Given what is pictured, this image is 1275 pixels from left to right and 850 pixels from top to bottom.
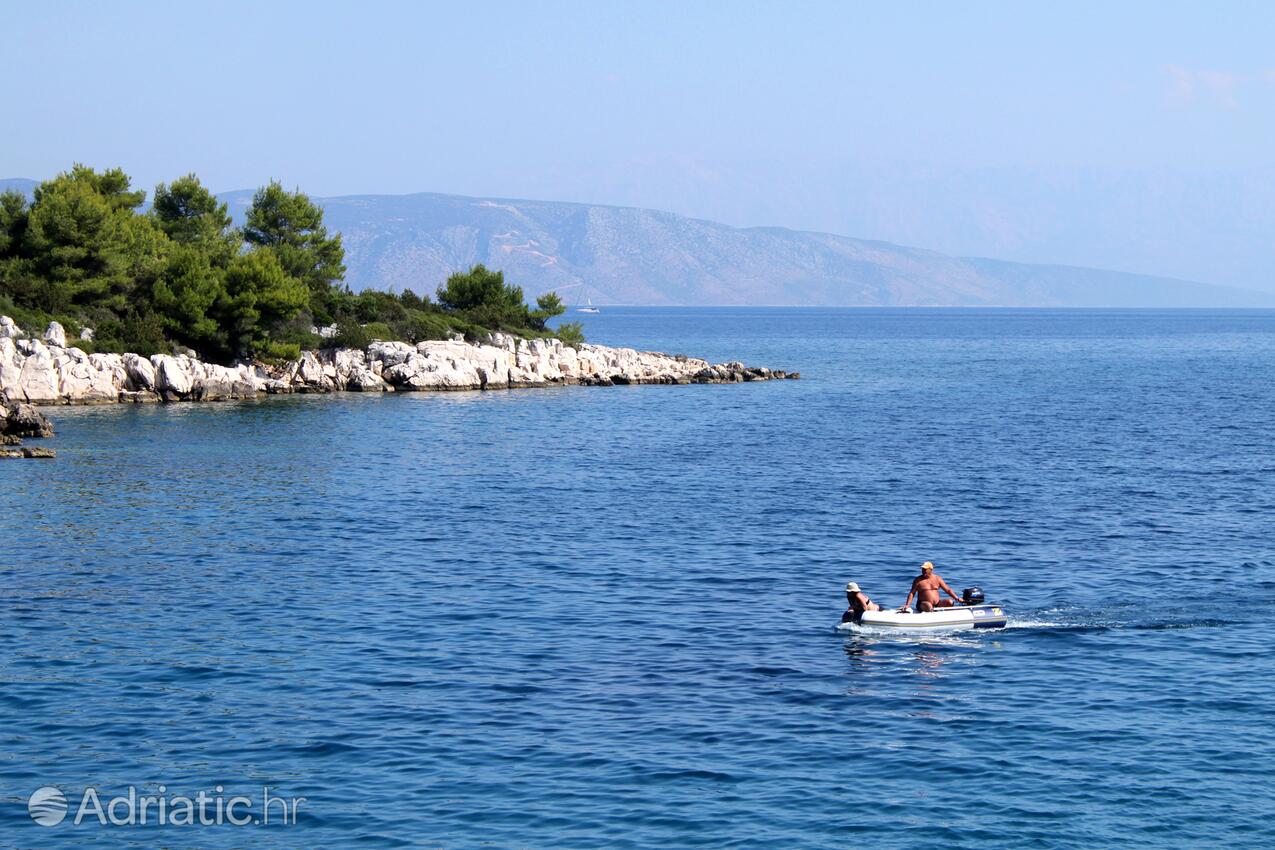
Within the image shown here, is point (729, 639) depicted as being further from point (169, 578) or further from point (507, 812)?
point (169, 578)

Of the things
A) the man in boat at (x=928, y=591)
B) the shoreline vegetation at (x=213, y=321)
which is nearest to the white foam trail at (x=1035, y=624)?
the man in boat at (x=928, y=591)

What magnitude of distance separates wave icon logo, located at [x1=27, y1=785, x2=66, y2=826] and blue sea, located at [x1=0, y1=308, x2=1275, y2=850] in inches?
7.0

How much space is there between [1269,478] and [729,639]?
31.7 meters

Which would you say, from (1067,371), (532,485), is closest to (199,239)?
(532,485)

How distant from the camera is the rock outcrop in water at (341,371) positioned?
7431 cm

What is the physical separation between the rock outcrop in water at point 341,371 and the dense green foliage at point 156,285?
7.52 feet

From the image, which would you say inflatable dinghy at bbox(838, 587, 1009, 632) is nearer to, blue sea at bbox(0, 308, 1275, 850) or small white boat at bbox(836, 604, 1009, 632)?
small white boat at bbox(836, 604, 1009, 632)

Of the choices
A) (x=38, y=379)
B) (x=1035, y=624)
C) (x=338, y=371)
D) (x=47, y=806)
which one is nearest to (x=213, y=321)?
(x=338, y=371)

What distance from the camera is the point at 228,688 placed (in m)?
24.3

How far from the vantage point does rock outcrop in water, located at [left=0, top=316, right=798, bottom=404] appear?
7431cm

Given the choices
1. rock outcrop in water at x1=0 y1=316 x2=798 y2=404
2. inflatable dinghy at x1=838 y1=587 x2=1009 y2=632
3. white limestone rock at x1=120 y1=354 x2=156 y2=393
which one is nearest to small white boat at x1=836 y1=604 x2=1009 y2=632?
inflatable dinghy at x1=838 y1=587 x2=1009 y2=632

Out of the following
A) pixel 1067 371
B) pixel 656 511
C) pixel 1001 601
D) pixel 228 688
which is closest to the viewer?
pixel 228 688

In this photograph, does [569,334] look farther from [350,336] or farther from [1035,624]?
[1035,624]

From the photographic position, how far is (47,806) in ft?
62.3
